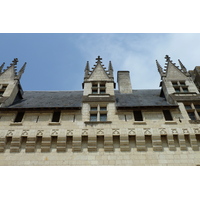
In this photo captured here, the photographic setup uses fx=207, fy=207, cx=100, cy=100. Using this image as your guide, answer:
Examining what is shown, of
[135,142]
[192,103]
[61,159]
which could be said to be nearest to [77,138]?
[61,159]

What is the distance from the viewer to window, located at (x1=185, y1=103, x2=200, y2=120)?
14.8m

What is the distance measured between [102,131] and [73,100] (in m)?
5.18

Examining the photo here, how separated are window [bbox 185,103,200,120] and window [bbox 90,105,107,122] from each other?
6111 mm

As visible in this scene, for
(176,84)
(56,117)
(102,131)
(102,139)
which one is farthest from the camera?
(176,84)

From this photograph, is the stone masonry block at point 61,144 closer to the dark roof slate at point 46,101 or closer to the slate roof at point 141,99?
the dark roof slate at point 46,101

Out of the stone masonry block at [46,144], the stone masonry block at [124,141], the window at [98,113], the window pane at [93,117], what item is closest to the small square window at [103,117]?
the window at [98,113]

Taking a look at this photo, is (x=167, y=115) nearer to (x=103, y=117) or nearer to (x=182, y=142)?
(x=182, y=142)

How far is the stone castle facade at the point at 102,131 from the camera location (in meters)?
12.4

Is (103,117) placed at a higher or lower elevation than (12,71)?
lower

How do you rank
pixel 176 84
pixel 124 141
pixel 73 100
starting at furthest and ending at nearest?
pixel 176 84 < pixel 73 100 < pixel 124 141

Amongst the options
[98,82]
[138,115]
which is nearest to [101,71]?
[98,82]

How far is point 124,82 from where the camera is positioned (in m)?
21.8

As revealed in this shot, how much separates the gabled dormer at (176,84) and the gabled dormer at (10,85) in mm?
12918

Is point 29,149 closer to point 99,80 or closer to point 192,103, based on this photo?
point 99,80
